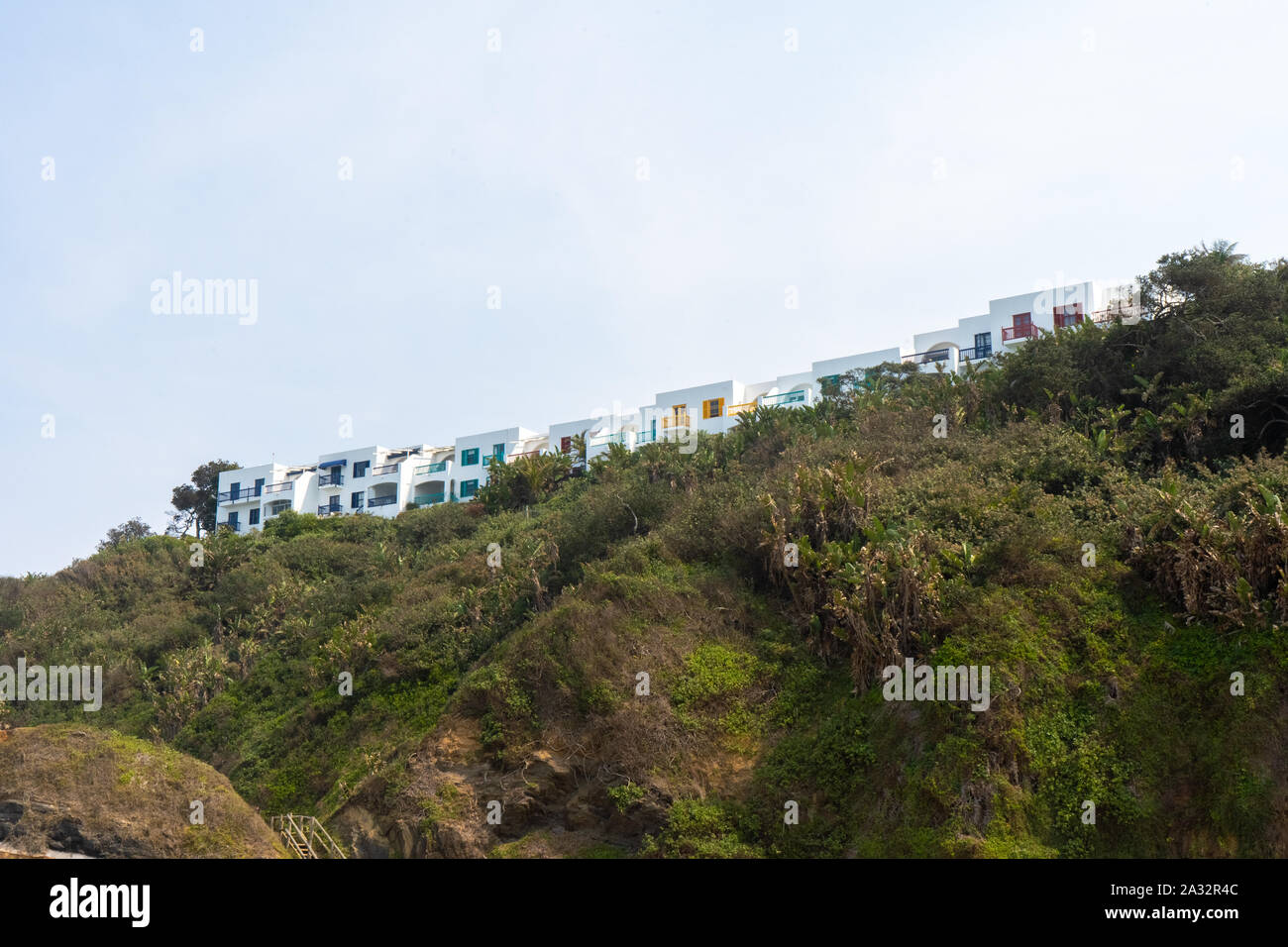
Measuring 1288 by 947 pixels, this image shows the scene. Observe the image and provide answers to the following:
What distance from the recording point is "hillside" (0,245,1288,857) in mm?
16375

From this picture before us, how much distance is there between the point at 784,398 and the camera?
51531 millimetres

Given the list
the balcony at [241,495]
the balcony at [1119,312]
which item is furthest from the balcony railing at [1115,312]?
the balcony at [241,495]

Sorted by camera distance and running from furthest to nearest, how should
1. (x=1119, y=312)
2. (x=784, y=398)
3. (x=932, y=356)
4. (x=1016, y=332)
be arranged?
(x=784, y=398), (x=932, y=356), (x=1016, y=332), (x=1119, y=312)

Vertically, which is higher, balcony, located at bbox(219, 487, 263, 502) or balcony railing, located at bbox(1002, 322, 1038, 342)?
balcony railing, located at bbox(1002, 322, 1038, 342)

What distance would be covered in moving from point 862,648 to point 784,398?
3308 centimetres

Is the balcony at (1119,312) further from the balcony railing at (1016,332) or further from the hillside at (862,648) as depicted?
the hillside at (862,648)

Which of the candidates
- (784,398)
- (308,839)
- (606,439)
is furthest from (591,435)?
(308,839)

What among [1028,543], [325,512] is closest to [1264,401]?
[1028,543]

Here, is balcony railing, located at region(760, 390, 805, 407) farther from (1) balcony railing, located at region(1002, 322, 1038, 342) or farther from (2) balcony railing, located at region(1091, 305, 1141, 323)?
(2) balcony railing, located at region(1091, 305, 1141, 323)

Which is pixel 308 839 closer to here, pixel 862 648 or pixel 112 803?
pixel 112 803

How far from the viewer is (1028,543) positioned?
19750mm

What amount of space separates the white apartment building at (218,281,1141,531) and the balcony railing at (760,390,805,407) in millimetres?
54

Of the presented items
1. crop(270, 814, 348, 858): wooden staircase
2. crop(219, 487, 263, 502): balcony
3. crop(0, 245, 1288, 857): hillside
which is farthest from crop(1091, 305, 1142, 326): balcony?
crop(219, 487, 263, 502): balcony
